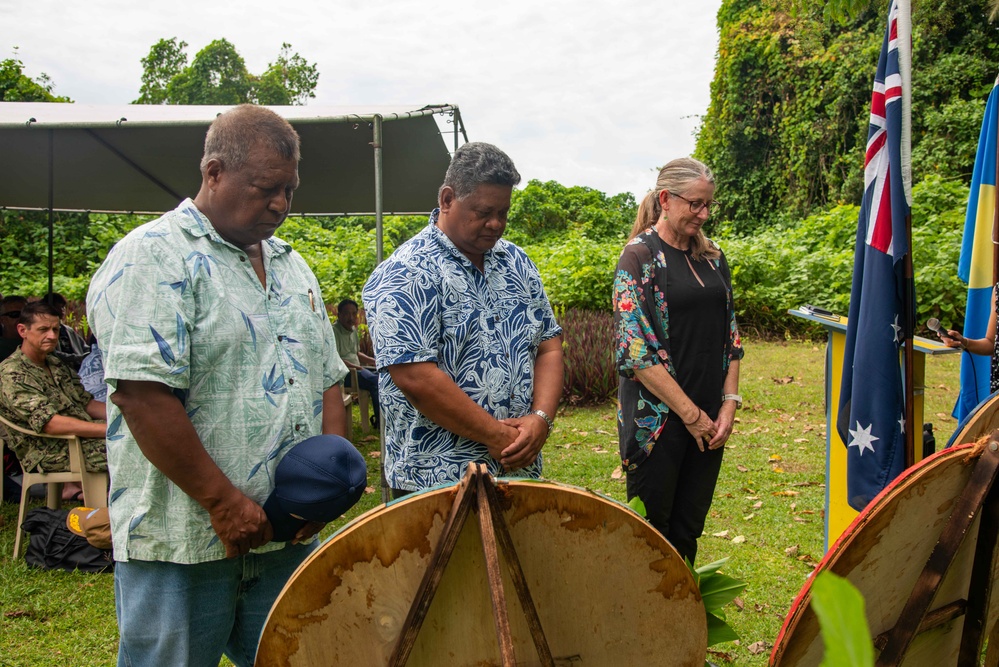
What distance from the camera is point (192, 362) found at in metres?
1.74

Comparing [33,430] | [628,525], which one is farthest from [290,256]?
[33,430]

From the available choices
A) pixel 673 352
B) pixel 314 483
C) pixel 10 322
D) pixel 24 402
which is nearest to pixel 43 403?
pixel 24 402

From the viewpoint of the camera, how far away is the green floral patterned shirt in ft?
5.43

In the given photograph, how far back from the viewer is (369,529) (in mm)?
1143

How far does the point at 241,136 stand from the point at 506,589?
119cm

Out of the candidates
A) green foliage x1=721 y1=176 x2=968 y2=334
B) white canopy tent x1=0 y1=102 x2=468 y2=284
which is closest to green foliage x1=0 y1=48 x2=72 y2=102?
white canopy tent x1=0 y1=102 x2=468 y2=284

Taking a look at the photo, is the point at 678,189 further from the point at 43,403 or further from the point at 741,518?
the point at 43,403

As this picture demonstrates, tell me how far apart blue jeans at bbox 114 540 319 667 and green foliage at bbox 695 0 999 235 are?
14.2m

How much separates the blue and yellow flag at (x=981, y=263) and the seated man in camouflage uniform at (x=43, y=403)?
4.71 meters

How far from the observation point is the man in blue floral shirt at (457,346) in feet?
7.11

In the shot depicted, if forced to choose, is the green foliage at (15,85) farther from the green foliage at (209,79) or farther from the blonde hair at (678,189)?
the blonde hair at (678,189)

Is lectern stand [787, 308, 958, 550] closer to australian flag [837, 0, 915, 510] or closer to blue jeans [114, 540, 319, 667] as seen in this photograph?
australian flag [837, 0, 915, 510]

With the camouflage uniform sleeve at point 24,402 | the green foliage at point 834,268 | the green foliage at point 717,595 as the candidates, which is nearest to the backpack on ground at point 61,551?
the camouflage uniform sleeve at point 24,402

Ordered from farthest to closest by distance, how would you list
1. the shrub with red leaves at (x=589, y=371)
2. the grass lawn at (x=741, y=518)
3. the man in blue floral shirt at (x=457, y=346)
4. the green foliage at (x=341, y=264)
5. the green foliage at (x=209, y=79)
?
the green foliage at (x=209, y=79)
the green foliage at (x=341, y=264)
the shrub with red leaves at (x=589, y=371)
the grass lawn at (x=741, y=518)
the man in blue floral shirt at (x=457, y=346)
